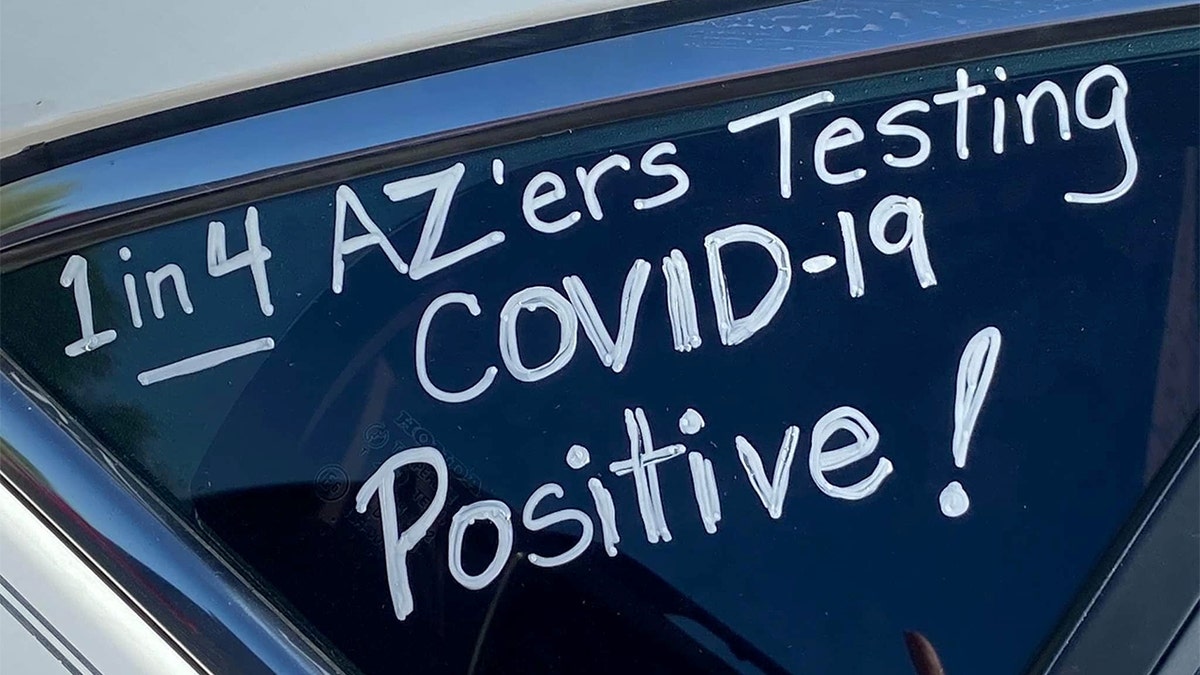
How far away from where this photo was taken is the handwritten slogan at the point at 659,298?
86 cm

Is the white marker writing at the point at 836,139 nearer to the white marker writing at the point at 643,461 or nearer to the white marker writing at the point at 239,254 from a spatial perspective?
the white marker writing at the point at 643,461

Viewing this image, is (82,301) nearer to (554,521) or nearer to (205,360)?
(205,360)

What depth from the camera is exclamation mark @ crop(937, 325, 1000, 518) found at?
0.88m

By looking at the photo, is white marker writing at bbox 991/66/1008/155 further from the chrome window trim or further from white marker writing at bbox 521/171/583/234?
white marker writing at bbox 521/171/583/234

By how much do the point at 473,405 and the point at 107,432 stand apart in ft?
1.14

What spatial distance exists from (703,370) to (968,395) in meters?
0.24

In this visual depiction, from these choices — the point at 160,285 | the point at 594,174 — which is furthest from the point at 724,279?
the point at 160,285

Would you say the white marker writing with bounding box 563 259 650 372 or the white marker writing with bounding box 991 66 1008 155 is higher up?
the white marker writing with bounding box 991 66 1008 155

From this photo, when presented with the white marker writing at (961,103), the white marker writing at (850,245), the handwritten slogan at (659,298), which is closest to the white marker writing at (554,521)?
the handwritten slogan at (659,298)

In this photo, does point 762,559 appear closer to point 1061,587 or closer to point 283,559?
point 1061,587

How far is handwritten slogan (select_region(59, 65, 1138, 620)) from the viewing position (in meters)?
0.86

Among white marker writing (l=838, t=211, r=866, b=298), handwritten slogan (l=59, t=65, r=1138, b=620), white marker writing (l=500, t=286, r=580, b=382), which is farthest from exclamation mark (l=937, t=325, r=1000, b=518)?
white marker writing (l=500, t=286, r=580, b=382)

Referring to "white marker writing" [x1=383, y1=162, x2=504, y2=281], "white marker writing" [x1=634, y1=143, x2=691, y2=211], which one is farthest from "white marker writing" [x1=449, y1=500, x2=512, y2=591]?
"white marker writing" [x1=634, y1=143, x2=691, y2=211]

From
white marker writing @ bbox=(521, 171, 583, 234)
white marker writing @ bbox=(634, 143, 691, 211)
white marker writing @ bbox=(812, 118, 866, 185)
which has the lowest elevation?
white marker writing @ bbox=(521, 171, 583, 234)
